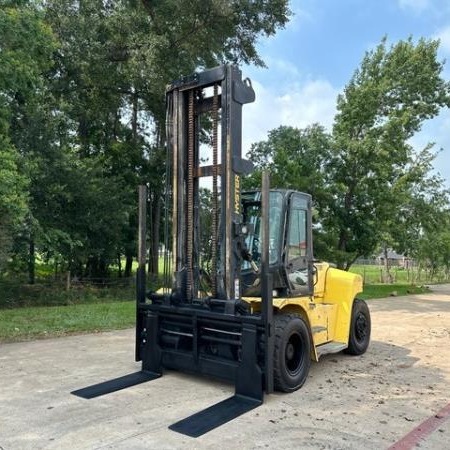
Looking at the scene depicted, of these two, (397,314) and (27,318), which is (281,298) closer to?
(27,318)

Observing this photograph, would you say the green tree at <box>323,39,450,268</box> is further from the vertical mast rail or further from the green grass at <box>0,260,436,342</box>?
the vertical mast rail

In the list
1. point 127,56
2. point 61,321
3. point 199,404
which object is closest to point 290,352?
point 199,404

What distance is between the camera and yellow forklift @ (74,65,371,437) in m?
4.84

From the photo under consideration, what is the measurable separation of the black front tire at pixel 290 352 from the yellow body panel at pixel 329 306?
287mm

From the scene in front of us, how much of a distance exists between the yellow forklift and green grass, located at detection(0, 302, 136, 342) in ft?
11.6

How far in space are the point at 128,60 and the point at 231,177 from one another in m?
13.3

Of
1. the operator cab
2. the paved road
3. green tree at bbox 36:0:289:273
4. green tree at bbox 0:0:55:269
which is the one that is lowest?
the paved road

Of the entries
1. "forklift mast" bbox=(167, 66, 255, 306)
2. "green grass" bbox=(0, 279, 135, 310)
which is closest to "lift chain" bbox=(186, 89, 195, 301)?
"forklift mast" bbox=(167, 66, 255, 306)

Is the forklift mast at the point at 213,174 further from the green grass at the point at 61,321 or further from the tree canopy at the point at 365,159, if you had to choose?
the tree canopy at the point at 365,159

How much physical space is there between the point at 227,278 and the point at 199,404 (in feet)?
4.35

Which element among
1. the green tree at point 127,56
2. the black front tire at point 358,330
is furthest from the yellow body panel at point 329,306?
the green tree at point 127,56

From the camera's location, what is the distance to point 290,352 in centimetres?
540

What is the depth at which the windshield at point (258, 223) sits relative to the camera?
224 inches

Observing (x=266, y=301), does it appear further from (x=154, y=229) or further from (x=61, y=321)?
(x=154, y=229)
